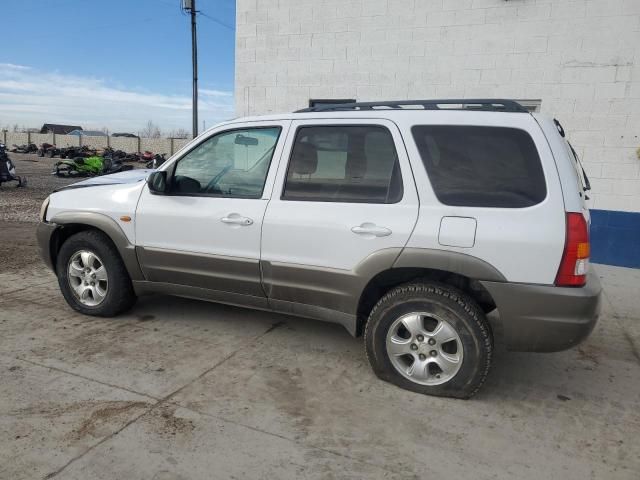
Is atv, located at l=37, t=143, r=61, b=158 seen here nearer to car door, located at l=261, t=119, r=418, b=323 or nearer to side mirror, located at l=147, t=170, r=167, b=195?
side mirror, located at l=147, t=170, r=167, b=195

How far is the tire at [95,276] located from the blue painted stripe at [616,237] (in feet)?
21.4

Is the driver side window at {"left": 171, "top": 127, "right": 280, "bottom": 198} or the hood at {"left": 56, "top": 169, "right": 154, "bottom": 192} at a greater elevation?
the driver side window at {"left": 171, "top": 127, "right": 280, "bottom": 198}

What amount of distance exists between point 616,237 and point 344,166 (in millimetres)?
5710

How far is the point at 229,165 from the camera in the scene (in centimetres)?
390

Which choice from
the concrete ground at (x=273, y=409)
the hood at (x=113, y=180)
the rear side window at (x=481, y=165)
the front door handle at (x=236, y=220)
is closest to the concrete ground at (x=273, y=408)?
the concrete ground at (x=273, y=409)

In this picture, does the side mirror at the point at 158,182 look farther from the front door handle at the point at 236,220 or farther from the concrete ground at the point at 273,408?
the concrete ground at the point at 273,408

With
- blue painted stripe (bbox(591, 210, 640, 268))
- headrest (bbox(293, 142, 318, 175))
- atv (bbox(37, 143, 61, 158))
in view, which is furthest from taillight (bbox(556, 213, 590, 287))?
atv (bbox(37, 143, 61, 158))

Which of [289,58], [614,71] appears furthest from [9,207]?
[614,71]

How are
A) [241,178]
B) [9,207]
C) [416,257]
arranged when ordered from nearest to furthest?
[416,257] < [241,178] < [9,207]

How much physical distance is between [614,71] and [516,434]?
610 centimetres

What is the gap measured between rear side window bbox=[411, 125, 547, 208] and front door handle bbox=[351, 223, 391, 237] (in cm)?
41

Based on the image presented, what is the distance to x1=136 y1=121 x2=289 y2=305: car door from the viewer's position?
145 inches

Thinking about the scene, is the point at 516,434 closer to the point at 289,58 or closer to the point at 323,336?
the point at 323,336

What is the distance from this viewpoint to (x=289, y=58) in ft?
27.8
